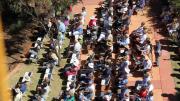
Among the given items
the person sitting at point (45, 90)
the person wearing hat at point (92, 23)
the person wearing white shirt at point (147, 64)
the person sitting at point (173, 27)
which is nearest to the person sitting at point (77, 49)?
the person wearing hat at point (92, 23)

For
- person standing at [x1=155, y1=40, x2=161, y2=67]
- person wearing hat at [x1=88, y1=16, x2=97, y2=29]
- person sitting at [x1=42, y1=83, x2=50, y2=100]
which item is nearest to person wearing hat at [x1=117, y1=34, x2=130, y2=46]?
person standing at [x1=155, y1=40, x2=161, y2=67]

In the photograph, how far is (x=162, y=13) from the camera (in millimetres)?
22484

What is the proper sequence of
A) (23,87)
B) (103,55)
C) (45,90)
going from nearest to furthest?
(45,90)
(23,87)
(103,55)

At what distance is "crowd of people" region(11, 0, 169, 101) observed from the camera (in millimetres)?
17562

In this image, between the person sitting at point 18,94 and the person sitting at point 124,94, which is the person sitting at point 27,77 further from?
the person sitting at point 124,94

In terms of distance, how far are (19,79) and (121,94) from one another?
16.0 feet

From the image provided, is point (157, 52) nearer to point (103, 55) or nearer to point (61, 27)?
point (103, 55)

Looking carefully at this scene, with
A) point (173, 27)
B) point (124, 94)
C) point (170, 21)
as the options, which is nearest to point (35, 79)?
point (124, 94)

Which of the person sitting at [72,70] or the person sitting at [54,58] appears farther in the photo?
the person sitting at [54,58]

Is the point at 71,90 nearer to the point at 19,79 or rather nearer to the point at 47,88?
the point at 47,88

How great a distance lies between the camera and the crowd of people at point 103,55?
1756cm

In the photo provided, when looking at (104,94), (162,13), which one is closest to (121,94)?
(104,94)

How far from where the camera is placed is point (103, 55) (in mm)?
20047

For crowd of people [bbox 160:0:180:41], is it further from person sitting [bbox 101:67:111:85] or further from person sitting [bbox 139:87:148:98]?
person sitting [bbox 139:87:148:98]
